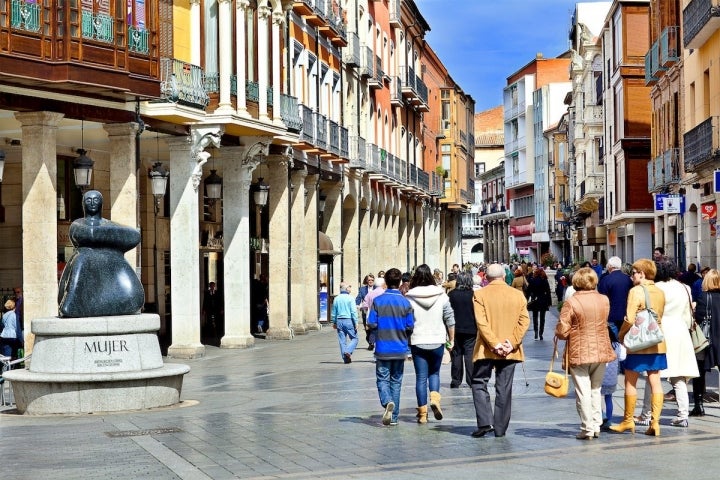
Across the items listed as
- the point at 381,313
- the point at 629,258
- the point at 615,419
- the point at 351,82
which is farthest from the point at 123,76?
the point at 629,258

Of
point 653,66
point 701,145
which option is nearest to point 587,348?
point 701,145

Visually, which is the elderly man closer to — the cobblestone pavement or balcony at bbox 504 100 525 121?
the cobblestone pavement

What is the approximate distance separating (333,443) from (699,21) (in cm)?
2177

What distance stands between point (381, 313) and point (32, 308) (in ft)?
29.0

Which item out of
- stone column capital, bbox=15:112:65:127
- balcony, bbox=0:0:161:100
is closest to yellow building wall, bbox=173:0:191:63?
balcony, bbox=0:0:161:100

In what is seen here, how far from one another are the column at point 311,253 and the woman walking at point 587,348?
23.9 meters

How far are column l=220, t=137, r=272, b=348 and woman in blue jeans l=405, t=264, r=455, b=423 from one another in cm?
1511

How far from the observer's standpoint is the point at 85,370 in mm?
15344

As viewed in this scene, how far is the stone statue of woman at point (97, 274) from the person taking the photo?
1584cm

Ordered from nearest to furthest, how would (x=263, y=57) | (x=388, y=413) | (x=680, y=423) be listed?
(x=680, y=423), (x=388, y=413), (x=263, y=57)

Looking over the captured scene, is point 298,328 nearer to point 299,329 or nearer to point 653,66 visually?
point 299,329

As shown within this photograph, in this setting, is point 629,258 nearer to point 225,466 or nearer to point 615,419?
point 615,419

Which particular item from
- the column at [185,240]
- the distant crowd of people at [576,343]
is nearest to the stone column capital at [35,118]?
the column at [185,240]

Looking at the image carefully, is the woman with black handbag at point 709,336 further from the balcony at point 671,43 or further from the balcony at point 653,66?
the balcony at point 653,66
